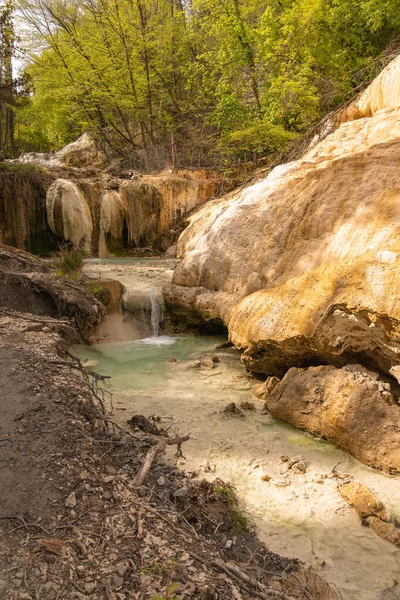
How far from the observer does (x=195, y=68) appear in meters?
19.2

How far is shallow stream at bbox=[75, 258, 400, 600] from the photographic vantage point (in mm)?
2773

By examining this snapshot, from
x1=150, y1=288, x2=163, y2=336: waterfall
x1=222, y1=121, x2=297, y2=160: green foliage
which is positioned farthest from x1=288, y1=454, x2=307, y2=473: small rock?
x1=222, y1=121, x2=297, y2=160: green foliage

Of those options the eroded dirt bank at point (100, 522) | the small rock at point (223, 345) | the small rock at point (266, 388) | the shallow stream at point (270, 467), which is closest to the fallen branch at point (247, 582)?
the eroded dirt bank at point (100, 522)

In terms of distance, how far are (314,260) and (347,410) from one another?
6.33 ft

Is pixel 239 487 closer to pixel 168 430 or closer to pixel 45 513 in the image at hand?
pixel 168 430

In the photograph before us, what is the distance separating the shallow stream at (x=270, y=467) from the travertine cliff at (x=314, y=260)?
1.96 ft

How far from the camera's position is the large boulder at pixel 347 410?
3.85m

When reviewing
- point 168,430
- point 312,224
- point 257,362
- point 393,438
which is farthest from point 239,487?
point 312,224

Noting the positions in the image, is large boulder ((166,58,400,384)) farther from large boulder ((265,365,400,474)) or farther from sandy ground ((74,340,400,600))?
sandy ground ((74,340,400,600))

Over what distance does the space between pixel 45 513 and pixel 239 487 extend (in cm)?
179

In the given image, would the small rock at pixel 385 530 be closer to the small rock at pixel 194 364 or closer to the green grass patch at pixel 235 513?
the green grass patch at pixel 235 513

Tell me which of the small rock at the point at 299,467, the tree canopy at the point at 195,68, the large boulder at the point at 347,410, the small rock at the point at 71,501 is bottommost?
the small rock at the point at 299,467

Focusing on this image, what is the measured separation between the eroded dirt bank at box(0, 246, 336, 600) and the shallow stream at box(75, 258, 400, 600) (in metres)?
0.28

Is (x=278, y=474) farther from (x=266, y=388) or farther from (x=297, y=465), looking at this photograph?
(x=266, y=388)
